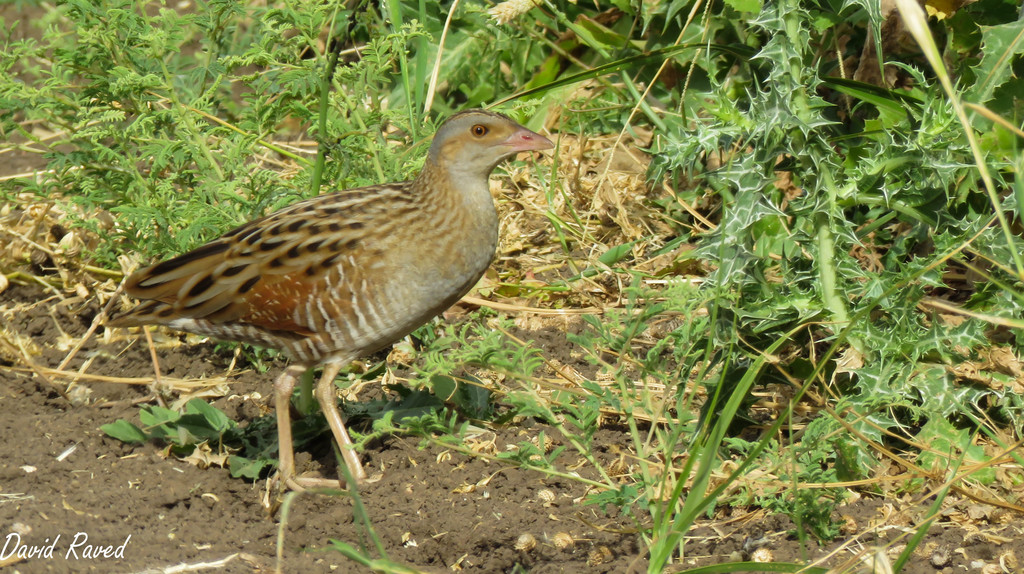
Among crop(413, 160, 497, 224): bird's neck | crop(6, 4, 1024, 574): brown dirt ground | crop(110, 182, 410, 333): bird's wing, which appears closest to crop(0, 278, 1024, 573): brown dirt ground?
crop(6, 4, 1024, 574): brown dirt ground

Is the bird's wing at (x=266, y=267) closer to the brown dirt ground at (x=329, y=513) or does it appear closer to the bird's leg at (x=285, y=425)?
the bird's leg at (x=285, y=425)

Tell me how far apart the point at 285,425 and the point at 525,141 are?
1.41 meters

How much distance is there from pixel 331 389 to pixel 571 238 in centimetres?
201

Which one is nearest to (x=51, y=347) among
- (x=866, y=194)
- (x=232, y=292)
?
(x=232, y=292)

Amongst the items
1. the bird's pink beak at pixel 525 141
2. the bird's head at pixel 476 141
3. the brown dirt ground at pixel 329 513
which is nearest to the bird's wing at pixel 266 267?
the bird's head at pixel 476 141

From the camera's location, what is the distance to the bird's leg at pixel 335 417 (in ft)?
13.4

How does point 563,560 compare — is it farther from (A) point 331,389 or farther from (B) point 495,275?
(B) point 495,275

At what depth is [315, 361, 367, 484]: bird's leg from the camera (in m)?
4.07

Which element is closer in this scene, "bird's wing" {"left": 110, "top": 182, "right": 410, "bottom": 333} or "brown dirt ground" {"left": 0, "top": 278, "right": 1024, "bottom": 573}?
"brown dirt ground" {"left": 0, "top": 278, "right": 1024, "bottom": 573}

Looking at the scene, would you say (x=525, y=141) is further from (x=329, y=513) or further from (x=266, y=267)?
(x=329, y=513)

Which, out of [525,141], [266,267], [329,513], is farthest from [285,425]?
[525,141]

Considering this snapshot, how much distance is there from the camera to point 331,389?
423 centimetres

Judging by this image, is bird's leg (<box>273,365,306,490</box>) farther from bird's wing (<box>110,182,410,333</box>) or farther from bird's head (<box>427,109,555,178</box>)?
A: bird's head (<box>427,109,555,178</box>)

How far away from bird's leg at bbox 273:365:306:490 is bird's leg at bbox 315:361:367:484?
11cm
